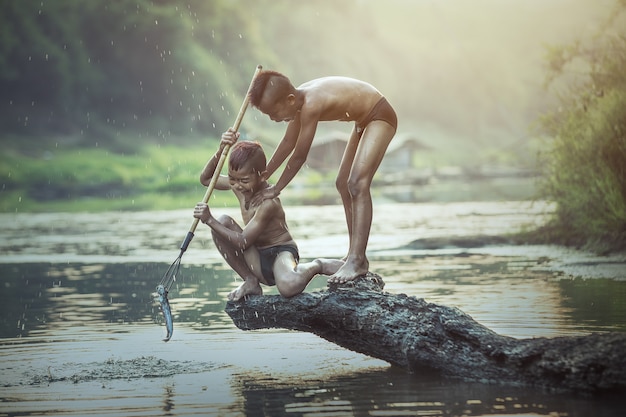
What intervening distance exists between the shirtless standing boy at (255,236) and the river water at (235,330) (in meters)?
0.64

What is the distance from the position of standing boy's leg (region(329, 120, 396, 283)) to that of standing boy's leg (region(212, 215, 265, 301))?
567 mm

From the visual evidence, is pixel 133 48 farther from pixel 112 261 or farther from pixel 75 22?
pixel 112 261

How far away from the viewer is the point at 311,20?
90.6 metres

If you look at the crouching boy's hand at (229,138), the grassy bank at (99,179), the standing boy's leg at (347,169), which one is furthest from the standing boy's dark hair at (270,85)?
the grassy bank at (99,179)

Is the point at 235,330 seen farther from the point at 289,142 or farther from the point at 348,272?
the point at 289,142

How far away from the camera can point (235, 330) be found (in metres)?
9.79

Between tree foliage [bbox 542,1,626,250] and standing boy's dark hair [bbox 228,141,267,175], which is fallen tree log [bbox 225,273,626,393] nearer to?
standing boy's dark hair [bbox 228,141,267,175]

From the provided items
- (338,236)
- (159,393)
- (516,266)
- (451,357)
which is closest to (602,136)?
(516,266)

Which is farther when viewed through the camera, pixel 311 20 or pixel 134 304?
pixel 311 20

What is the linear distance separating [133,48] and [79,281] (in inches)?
1875

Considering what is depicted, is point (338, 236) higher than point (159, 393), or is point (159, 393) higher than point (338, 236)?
point (338, 236)

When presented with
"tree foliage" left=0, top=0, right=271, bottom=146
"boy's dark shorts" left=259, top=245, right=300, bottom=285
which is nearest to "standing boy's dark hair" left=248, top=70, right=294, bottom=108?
"boy's dark shorts" left=259, top=245, right=300, bottom=285

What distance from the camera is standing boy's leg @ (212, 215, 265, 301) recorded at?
7.98 metres

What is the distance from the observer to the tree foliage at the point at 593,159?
15.3 m
